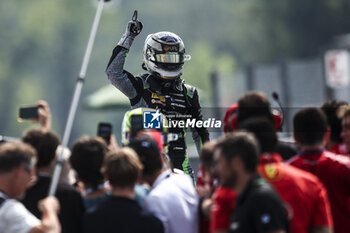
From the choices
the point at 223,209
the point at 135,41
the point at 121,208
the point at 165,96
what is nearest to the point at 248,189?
the point at 223,209

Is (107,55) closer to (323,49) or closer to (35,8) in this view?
(35,8)

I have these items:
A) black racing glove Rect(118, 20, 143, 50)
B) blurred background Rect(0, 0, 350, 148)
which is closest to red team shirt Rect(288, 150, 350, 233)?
black racing glove Rect(118, 20, 143, 50)

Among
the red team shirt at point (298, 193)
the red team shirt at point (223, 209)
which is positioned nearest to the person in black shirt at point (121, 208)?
the red team shirt at point (223, 209)

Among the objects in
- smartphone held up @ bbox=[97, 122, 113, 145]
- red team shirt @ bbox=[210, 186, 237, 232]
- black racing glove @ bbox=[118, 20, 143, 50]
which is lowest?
red team shirt @ bbox=[210, 186, 237, 232]

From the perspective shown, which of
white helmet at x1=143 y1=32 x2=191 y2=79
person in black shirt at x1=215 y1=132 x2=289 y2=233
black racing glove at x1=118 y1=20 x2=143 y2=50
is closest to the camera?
person in black shirt at x1=215 y1=132 x2=289 y2=233

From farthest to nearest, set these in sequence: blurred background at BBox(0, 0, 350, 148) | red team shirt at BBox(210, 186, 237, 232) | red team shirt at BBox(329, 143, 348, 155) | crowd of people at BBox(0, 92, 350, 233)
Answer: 1. blurred background at BBox(0, 0, 350, 148)
2. red team shirt at BBox(329, 143, 348, 155)
3. red team shirt at BBox(210, 186, 237, 232)
4. crowd of people at BBox(0, 92, 350, 233)

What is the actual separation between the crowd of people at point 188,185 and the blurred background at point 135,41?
154 ft

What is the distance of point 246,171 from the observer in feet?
19.7

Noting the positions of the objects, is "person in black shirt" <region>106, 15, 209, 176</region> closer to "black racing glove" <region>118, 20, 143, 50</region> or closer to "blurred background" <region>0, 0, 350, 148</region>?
"black racing glove" <region>118, 20, 143, 50</region>

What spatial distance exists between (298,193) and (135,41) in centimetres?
5391

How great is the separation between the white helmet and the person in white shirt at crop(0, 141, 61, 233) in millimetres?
2808

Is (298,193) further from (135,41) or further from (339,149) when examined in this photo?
(135,41)

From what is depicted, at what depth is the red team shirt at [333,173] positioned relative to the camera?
24.0ft

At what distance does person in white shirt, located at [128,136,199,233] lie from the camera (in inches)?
269
